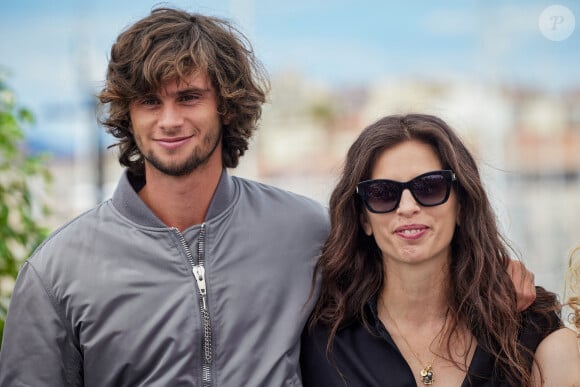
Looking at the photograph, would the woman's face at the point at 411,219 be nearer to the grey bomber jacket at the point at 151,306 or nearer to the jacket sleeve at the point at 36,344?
the grey bomber jacket at the point at 151,306

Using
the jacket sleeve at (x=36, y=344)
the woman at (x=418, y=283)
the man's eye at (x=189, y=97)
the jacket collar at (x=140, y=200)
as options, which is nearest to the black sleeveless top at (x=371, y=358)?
the woman at (x=418, y=283)

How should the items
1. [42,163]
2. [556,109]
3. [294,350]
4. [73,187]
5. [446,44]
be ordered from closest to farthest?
[294,350], [42,163], [73,187], [556,109], [446,44]

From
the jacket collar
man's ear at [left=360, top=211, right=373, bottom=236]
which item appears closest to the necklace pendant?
man's ear at [left=360, top=211, right=373, bottom=236]

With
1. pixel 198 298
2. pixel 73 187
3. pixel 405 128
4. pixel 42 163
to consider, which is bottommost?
pixel 73 187

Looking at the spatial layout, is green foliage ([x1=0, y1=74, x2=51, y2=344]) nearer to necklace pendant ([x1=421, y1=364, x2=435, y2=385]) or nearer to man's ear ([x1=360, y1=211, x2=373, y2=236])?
man's ear ([x1=360, y1=211, x2=373, y2=236])

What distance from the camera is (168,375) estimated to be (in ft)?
10.6

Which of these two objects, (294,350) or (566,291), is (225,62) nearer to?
(294,350)

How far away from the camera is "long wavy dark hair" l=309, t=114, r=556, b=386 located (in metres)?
3.40

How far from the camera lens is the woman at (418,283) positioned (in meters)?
3.34

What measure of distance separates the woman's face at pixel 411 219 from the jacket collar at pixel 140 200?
0.61m

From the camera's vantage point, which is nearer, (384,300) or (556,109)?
(384,300)

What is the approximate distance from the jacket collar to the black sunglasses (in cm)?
61

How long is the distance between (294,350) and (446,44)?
49.7 metres

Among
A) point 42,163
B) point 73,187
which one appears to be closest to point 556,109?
point 73,187
